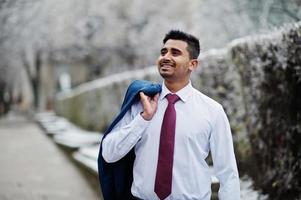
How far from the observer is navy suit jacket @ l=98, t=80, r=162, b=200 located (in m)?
2.95

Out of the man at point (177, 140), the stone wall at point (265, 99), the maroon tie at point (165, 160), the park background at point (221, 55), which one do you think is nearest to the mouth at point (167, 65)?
the man at point (177, 140)

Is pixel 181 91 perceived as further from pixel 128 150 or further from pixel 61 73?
pixel 61 73

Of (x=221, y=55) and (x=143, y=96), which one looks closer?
(x=143, y=96)

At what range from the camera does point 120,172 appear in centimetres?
297

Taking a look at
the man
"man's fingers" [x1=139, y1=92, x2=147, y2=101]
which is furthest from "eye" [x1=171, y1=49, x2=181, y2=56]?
"man's fingers" [x1=139, y1=92, x2=147, y2=101]

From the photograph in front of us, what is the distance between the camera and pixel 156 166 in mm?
2775

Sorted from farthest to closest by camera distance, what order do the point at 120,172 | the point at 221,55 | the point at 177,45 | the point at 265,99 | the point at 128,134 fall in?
the point at 221,55 → the point at 265,99 → the point at 120,172 → the point at 177,45 → the point at 128,134

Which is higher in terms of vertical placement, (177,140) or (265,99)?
(177,140)

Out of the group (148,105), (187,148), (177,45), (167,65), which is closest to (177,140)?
(187,148)

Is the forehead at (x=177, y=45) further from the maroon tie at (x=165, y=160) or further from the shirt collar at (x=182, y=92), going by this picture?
the maroon tie at (x=165, y=160)

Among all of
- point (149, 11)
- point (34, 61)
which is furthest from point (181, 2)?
point (34, 61)

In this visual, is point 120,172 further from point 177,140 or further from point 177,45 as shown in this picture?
point 177,45

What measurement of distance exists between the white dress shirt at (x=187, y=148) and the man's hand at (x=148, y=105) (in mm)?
29

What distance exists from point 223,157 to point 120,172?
1.88 ft
